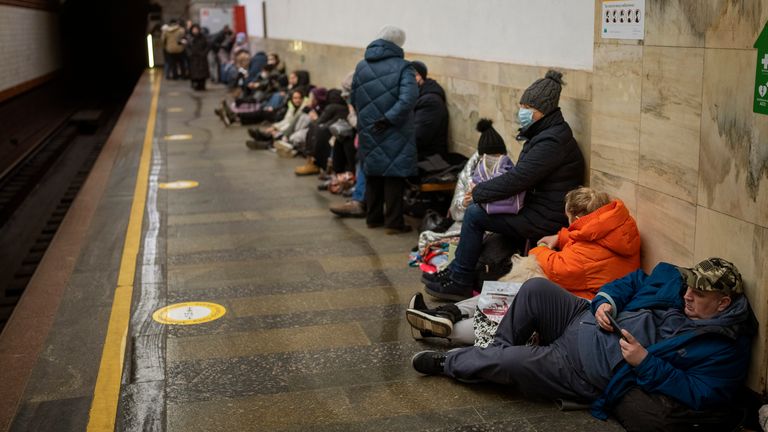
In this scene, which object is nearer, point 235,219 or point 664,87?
point 664,87

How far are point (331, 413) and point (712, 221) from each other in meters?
2.27

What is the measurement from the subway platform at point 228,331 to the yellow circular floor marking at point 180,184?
458mm

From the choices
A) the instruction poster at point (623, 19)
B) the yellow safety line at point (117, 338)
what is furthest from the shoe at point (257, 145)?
the instruction poster at point (623, 19)

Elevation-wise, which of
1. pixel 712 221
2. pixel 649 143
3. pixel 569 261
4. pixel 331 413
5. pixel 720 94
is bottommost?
pixel 331 413

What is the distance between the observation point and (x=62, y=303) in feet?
21.6

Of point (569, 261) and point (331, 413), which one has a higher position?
point (569, 261)

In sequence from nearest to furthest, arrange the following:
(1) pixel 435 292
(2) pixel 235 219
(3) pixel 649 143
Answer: (3) pixel 649 143 < (1) pixel 435 292 < (2) pixel 235 219

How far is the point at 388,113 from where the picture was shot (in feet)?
26.6

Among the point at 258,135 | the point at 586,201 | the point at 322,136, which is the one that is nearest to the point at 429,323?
the point at 586,201

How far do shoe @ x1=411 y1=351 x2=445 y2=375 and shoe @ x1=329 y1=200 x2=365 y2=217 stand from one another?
173 inches

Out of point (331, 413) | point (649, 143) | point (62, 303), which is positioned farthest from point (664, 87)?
point (62, 303)

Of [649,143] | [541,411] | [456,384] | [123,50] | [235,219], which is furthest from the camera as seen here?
[123,50]

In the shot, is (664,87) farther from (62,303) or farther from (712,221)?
(62,303)

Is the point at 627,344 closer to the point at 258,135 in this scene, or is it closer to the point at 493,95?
the point at 493,95
